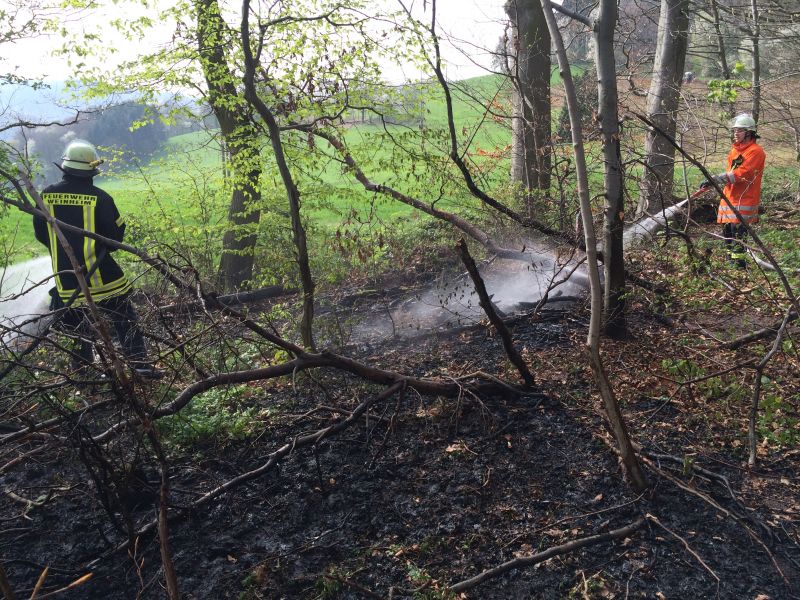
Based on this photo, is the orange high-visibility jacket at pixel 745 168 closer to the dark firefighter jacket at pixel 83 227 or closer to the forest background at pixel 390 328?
the forest background at pixel 390 328

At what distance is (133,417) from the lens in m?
3.81

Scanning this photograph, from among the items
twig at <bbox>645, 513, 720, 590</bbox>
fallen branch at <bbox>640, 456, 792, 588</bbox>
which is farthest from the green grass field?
twig at <bbox>645, 513, 720, 590</bbox>

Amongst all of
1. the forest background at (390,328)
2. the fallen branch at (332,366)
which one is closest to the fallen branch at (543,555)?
the forest background at (390,328)

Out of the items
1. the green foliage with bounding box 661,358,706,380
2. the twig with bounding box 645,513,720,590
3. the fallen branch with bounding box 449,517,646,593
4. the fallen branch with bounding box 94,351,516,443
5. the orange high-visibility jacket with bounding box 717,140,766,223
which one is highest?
the orange high-visibility jacket with bounding box 717,140,766,223

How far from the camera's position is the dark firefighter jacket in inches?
227

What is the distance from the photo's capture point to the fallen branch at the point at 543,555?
310 cm

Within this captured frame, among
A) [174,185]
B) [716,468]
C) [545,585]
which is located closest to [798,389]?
[716,468]

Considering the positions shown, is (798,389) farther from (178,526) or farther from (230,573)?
(178,526)

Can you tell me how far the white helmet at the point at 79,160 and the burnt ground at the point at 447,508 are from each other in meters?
2.51

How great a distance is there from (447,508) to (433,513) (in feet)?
A: 0.31

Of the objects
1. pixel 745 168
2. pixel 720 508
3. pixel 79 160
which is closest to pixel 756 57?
pixel 745 168

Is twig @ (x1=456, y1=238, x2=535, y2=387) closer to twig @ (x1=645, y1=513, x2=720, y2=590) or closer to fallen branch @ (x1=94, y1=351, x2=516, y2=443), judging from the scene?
fallen branch @ (x1=94, y1=351, x2=516, y2=443)

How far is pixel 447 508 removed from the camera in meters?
3.73

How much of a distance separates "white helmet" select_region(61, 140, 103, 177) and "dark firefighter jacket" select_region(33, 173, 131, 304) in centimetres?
8
